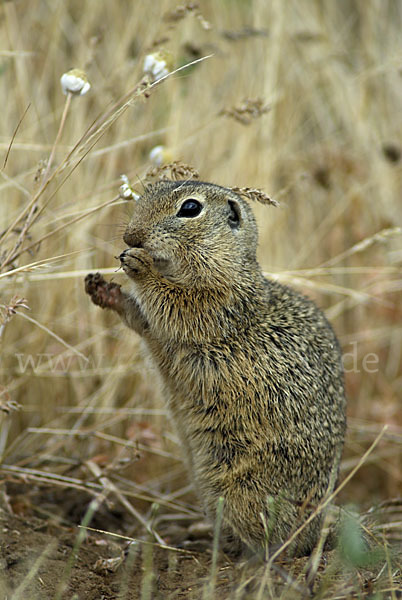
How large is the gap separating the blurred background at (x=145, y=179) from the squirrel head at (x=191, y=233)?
355 mm

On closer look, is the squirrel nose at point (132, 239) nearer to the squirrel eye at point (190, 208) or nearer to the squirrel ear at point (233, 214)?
the squirrel eye at point (190, 208)

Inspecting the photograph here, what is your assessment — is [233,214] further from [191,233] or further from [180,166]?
[180,166]

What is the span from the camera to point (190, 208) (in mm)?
3443

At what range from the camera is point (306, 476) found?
3531mm

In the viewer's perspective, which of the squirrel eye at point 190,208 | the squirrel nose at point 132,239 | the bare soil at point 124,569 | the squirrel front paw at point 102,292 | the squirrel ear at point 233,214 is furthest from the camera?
the squirrel ear at point 233,214

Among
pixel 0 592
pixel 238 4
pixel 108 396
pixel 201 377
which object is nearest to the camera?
pixel 0 592

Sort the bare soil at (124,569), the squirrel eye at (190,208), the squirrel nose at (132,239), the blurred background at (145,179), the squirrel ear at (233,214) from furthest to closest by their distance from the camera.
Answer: the blurred background at (145,179) < the squirrel ear at (233,214) < the squirrel eye at (190,208) < the squirrel nose at (132,239) < the bare soil at (124,569)

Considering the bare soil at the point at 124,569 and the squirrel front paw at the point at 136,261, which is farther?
the squirrel front paw at the point at 136,261

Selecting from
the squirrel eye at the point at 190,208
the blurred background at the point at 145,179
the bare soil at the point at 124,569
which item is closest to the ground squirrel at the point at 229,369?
the squirrel eye at the point at 190,208

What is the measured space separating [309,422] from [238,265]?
2.86 feet

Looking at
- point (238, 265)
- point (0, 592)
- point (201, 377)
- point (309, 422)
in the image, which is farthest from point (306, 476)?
point (0, 592)

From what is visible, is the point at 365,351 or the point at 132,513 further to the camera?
the point at 365,351

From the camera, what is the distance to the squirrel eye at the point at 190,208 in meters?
3.42

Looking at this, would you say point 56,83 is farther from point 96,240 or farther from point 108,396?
point 108,396
